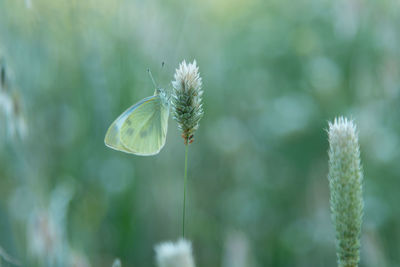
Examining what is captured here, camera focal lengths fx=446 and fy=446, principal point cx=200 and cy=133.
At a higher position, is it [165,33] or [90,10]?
[90,10]

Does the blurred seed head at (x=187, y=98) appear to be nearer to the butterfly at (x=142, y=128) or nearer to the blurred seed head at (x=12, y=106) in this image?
the butterfly at (x=142, y=128)

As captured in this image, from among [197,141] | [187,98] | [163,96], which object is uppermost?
[197,141]

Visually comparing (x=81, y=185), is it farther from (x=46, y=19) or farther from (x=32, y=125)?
(x=46, y=19)

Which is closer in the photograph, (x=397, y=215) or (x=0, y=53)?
(x=0, y=53)

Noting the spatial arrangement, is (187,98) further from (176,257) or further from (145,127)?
(145,127)

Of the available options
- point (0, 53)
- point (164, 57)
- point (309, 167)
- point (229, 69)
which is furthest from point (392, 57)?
point (0, 53)

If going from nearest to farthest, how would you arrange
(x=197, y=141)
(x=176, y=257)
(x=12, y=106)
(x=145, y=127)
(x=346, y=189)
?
(x=176, y=257) → (x=346, y=189) → (x=12, y=106) → (x=145, y=127) → (x=197, y=141)

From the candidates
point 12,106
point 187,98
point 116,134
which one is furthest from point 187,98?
point 12,106

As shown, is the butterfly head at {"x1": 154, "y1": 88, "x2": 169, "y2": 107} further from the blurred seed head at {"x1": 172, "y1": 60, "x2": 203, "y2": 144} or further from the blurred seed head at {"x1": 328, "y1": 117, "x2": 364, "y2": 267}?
the blurred seed head at {"x1": 328, "y1": 117, "x2": 364, "y2": 267}
